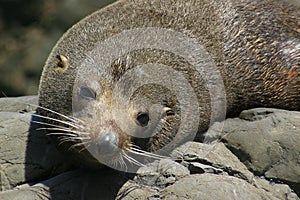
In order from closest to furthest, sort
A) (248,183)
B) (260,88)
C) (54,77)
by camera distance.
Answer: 1. (248,183)
2. (54,77)
3. (260,88)

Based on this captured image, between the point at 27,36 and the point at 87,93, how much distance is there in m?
7.95

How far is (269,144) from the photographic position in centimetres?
691

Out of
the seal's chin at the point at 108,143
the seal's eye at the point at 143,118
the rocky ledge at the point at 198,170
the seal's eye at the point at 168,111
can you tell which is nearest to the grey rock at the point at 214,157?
the rocky ledge at the point at 198,170

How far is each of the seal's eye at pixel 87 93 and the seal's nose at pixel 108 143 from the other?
67 centimetres

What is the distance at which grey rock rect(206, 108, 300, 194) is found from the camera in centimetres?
681

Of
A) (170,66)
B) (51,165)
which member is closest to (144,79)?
(170,66)

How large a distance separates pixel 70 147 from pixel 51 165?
64 cm

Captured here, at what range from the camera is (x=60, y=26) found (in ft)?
46.1

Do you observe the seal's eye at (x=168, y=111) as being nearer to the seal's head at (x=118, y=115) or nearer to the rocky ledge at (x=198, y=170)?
the seal's head at (x=118, y=115)

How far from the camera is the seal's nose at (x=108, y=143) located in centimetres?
591

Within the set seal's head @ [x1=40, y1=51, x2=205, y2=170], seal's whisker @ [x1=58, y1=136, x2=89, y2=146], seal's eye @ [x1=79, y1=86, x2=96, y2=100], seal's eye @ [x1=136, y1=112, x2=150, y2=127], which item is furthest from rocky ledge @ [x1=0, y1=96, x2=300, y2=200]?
seal's eye @ [x1=79, y1=86, x2=96, y2=100]

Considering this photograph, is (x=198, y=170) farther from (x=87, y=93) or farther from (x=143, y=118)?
(x=87, y=93)

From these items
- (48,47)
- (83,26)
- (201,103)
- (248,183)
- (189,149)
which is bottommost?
(248,183)

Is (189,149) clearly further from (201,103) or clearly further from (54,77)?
(54,77)
